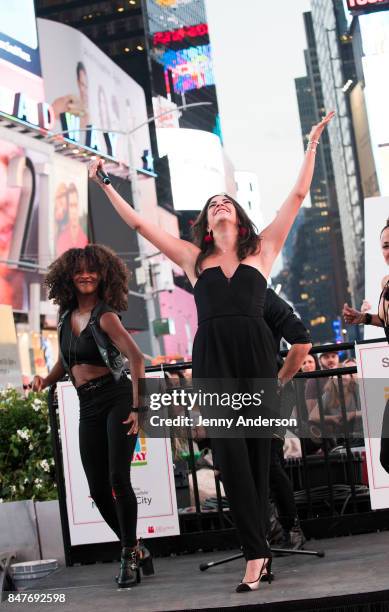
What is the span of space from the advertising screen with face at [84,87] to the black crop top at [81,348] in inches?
1538

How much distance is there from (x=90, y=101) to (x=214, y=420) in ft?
160

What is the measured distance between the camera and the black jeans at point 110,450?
5.49 m

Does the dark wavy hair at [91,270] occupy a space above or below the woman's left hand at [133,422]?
above

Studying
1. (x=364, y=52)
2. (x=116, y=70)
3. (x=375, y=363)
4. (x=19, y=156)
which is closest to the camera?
(x=375, y=363)

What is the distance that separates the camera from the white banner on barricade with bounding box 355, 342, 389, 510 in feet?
21.5

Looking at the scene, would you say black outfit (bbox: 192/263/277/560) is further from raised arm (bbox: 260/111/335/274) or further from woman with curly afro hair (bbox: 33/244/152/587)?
woman with curly afro hair (bbox: 33/244/152/587)

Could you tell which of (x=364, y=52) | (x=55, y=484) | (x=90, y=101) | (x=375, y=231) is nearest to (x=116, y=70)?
(x=90, y=101)

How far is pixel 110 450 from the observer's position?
551 cm

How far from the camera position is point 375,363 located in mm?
6594

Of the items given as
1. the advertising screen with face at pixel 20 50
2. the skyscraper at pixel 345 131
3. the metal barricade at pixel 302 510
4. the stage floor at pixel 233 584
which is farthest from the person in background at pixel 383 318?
the skyscraper at pixel 345 131

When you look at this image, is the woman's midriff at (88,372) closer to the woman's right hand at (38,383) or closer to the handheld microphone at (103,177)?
the woman's right hand at (38,383)

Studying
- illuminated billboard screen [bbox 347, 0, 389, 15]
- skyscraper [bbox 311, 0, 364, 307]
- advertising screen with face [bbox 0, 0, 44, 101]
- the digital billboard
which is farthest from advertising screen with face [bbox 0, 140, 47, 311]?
skyscraper [bbox 311, 0, 364, 307]

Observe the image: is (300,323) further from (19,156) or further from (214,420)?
(19,156)

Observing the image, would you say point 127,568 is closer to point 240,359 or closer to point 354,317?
point 240,359
